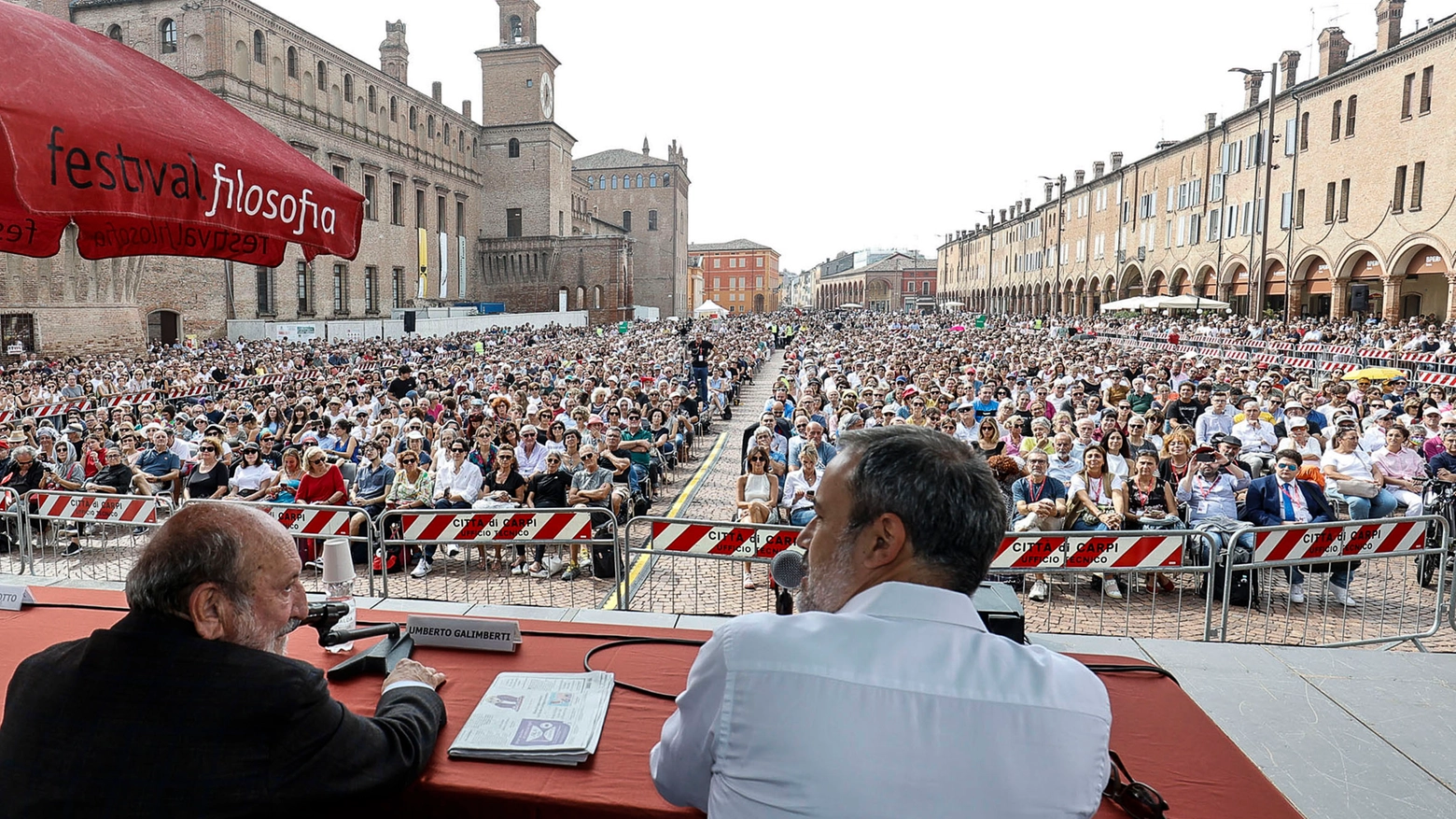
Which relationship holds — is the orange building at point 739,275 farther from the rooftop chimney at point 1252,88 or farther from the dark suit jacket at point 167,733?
the dark suit jacket at point 167,733

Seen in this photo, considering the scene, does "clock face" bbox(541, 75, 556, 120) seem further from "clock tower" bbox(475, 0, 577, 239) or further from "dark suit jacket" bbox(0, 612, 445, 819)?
"dark suit jacket" bbox(0, 612, 445, 819)

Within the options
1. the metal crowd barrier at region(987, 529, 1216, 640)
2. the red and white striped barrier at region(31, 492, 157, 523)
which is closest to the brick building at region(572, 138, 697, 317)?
the red and white striped barrier at region(31, 492, 157, 523)

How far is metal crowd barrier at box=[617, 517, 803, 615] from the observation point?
674cm

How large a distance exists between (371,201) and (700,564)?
51751 millimetres

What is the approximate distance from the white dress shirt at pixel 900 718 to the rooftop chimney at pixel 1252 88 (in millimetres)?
50805

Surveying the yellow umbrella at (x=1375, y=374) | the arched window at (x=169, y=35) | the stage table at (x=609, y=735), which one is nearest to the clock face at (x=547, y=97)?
Result: the arched window at (x=169, y=35)

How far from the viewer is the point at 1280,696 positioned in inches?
175

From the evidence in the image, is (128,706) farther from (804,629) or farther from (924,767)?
(924,767)

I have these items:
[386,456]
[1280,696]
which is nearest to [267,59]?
[386,456]

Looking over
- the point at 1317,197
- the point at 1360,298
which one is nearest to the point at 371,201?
the point at 1317,197

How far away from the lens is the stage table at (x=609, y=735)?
2.33m

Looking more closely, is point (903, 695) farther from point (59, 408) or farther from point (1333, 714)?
point (59, 408)

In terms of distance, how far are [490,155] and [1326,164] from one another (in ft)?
193

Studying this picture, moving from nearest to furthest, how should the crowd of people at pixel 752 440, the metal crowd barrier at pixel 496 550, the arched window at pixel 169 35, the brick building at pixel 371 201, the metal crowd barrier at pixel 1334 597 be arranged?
1. the metal crowd barrier at pixel 1334 597
2. the metal crowd barrier at pixel 496 550
3. the crowd of people at pixel 752 440
4. the brick building at pixel 371 201
5. the arched window at pixel 169 35
